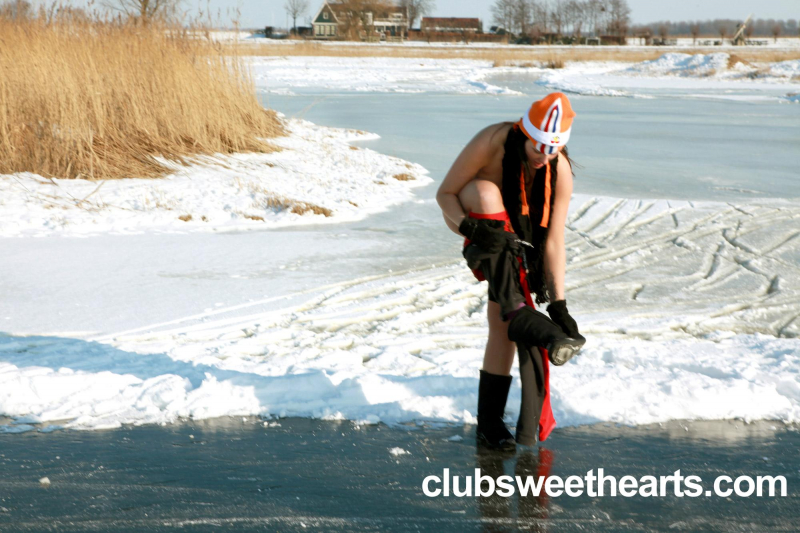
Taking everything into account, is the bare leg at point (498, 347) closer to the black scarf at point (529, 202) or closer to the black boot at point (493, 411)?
the black boot at point (493, 411)

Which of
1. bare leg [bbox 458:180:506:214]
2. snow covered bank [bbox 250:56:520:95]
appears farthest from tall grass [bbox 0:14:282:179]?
snow covered bank [bbox 250:56:520:95]

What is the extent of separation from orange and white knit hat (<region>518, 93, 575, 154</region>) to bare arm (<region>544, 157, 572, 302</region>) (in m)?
0.25

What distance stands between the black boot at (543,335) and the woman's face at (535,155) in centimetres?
50

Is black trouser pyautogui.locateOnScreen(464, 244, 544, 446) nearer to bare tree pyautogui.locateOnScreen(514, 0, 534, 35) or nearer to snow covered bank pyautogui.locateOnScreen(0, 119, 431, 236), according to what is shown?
snow covered bank pyautogui.locateOnScreen(0, 119, 431, 236)

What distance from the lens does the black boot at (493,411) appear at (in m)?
2.77

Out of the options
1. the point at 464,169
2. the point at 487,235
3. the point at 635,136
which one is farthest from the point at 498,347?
the point at 635,136

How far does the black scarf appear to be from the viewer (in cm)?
255

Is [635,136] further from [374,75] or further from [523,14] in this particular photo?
[523,14]

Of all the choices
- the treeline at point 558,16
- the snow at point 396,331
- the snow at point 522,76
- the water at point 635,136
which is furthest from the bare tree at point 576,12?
the snow at point 396,331

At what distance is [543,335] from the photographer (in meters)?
2.47

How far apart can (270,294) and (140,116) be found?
4492mm

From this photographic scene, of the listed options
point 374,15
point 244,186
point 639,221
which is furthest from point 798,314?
point 374,15

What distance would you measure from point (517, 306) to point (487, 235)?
0.98ft

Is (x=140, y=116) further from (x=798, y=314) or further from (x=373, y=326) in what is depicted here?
(x=798, y=314)
